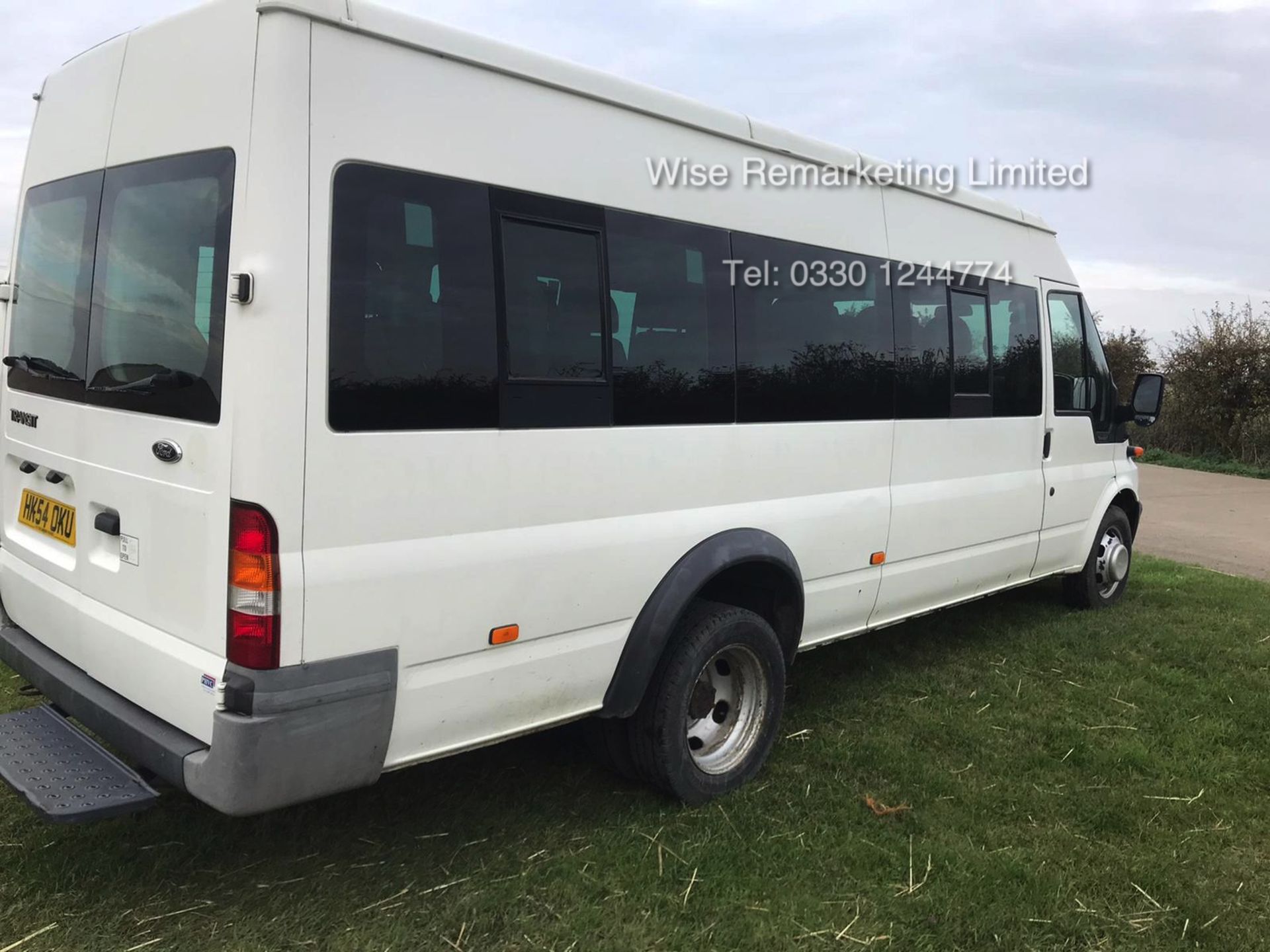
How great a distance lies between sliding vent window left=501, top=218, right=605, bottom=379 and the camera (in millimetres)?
2980

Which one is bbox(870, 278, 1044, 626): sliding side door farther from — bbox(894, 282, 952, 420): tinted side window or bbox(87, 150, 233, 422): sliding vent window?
bbox(87, 150, 233, 422): sliding vent window

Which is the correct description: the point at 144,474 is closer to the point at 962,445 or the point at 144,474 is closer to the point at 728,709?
the point at 728,709

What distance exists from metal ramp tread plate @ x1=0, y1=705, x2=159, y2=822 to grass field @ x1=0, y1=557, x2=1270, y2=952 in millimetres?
403

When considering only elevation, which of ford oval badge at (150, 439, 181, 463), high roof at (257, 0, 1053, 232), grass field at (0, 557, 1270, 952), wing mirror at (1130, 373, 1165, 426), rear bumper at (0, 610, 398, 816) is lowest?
grass field at (0, 557, 1270, 952)

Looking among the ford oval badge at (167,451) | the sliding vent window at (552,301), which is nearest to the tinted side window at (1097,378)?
the sliding vent window at (552,301)

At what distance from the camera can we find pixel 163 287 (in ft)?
9.27

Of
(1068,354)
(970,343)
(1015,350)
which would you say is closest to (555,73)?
(970,343)

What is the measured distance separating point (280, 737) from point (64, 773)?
0.84 metres

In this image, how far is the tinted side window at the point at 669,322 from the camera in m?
3.31

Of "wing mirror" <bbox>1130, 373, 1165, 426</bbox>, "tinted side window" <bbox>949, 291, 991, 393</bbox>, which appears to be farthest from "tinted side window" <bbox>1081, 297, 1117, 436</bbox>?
"tinted side window" <bbox>949, 291, 991, 393</bbox>

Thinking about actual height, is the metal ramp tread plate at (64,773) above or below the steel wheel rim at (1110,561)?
below

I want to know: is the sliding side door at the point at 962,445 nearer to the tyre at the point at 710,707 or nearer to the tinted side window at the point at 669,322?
the tyre at the point at 710,707

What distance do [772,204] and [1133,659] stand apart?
353 cm

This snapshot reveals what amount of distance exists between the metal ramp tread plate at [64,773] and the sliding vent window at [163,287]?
106cm
